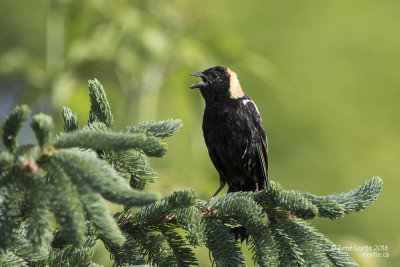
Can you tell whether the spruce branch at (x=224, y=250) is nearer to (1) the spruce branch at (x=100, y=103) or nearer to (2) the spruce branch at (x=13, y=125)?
(1) the spruce branch at (x=100, y=103)

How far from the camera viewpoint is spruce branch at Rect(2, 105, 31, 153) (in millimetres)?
1164

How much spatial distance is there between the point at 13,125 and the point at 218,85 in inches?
98.0

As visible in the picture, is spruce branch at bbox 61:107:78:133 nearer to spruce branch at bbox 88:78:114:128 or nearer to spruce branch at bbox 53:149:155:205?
spruce branch at bbox 88:78:114:128

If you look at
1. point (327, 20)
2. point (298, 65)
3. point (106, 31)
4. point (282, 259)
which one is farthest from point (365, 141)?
point (282, 259)

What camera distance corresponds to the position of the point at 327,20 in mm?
12156

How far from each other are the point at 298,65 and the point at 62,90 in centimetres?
787

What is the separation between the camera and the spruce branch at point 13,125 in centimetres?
116

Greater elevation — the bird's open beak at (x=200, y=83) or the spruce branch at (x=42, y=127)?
the bird's open beak at (x=200, y=83)

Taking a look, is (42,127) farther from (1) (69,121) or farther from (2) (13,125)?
(1) (69,121)

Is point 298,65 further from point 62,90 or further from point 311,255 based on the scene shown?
point 311,255

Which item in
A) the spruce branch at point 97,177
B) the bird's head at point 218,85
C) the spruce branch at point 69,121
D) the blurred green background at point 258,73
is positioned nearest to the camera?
the spruce branch at point 97,177

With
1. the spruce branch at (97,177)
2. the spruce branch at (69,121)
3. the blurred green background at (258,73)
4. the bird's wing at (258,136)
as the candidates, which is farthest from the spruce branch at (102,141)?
the bird's wing at (258,136)

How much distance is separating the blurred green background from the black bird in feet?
0.48

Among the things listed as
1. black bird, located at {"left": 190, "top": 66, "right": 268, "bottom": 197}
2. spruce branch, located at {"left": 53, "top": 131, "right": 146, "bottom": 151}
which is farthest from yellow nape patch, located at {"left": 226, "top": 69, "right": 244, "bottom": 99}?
spruce branch, located at {"left": 53, "top": 131, "right": 146, "bottom": 151}
